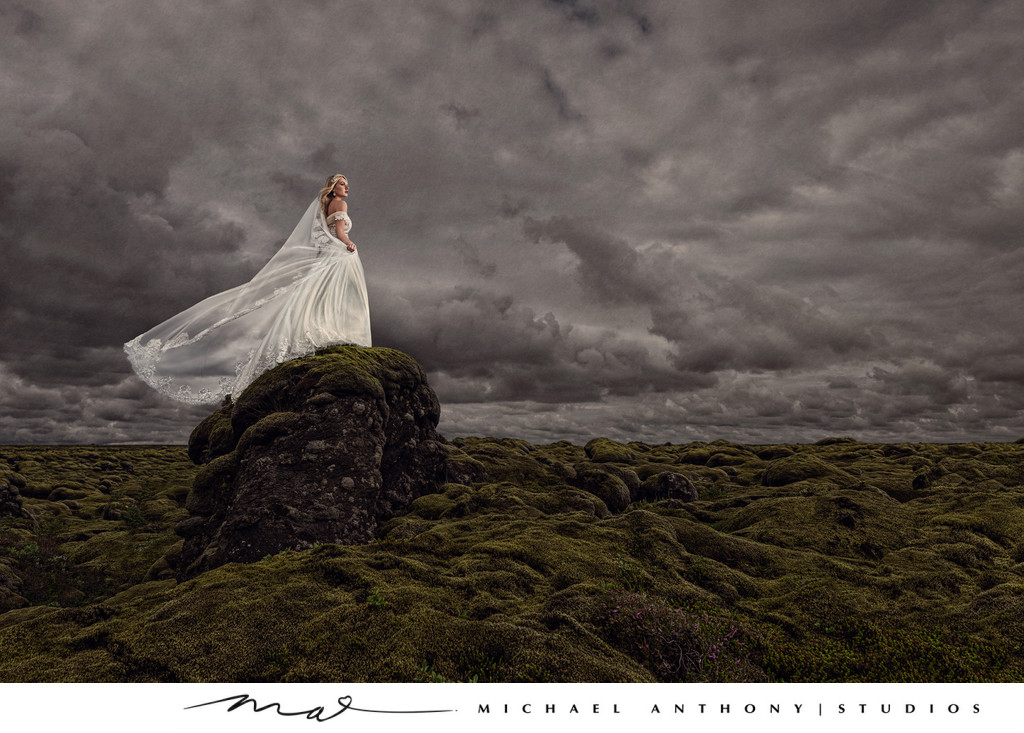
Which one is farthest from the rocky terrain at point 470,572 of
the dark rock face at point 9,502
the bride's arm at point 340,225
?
the bride's arm at point 340,225

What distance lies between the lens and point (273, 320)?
771 inches

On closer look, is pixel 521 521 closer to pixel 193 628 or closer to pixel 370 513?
pixel 370 513

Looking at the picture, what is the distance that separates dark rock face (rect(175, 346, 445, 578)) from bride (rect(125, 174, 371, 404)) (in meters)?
0.93

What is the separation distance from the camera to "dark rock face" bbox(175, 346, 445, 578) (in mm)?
14867

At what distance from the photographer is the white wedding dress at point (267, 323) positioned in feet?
58.1

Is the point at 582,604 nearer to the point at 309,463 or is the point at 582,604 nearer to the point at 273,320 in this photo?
the point at 309,463

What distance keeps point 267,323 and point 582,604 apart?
16147 mm

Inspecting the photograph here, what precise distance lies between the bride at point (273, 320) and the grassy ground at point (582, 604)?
23.7 feet

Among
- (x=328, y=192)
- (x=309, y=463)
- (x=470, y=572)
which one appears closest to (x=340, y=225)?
(x=328, y=192)

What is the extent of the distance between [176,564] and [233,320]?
9.02 metres

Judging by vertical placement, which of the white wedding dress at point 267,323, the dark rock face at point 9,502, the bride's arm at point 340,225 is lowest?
the dark rock face at point 9,502
